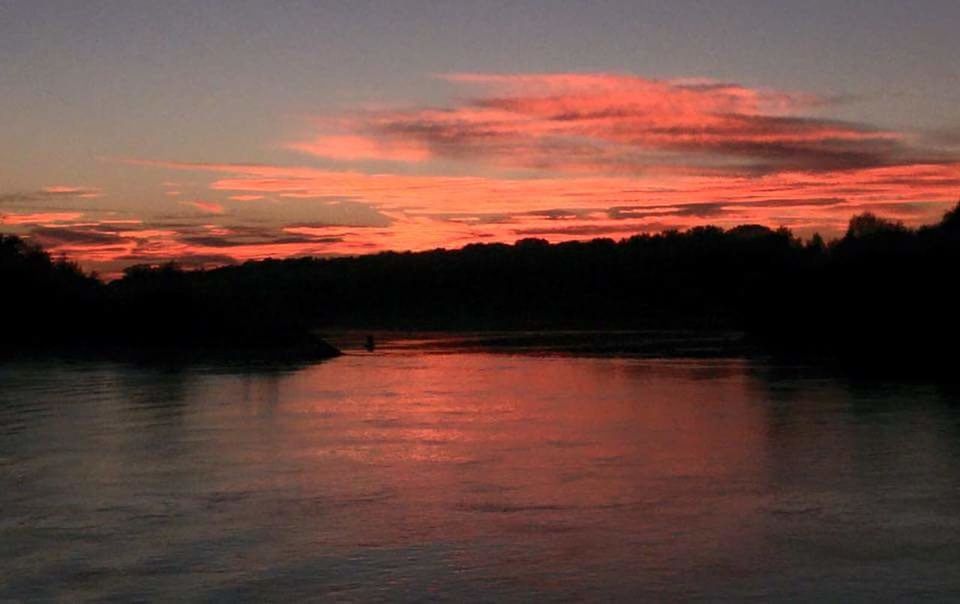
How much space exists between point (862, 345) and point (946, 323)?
580 centimetres

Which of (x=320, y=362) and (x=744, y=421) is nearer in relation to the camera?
(x=744, y=421)

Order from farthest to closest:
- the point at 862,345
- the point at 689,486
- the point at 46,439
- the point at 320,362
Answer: the point at 862,345
the point at 320,362
the point at 46,439
the point at 689,486

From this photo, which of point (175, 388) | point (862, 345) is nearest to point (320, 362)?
point (175, 388)

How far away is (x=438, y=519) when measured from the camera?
53.0ft

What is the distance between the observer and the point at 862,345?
6469 cm

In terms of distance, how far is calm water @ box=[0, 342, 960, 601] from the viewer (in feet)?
42.7

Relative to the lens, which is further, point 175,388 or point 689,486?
point 175,388

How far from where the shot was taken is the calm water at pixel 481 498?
1300cm

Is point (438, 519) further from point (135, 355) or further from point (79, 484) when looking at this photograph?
point (135, 355)

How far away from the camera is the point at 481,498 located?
1772cm

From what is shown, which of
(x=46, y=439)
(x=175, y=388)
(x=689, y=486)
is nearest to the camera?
(x=689, y=486)

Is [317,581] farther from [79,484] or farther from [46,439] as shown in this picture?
[46,439]

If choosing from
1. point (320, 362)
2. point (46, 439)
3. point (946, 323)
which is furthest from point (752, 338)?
point (46, 439)

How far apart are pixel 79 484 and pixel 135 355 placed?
39.0 meters
